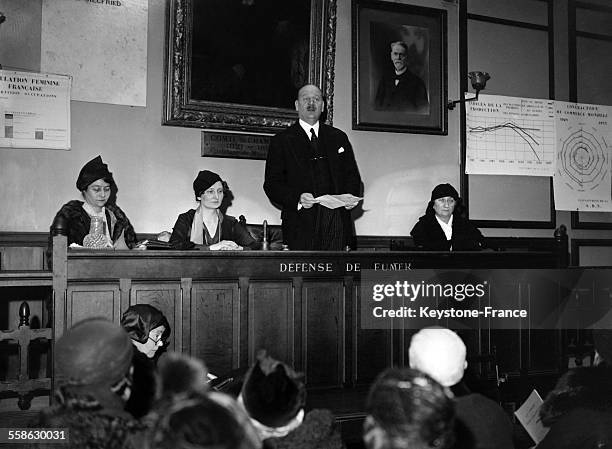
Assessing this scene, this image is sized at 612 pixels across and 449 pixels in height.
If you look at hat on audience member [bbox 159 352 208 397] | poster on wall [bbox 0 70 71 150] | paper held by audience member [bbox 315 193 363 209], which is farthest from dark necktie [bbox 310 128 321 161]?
hat on audience member [bbox 159 352 208 397]

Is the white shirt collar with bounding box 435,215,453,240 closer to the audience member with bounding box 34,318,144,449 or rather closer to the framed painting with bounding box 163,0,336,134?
the framed painting with bounding box 163,0,336,134

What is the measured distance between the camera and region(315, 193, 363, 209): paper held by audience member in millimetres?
4566

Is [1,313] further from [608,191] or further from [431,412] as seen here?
[608,191]

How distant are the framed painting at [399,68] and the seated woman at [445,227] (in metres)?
1.17

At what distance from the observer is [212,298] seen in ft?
12.6

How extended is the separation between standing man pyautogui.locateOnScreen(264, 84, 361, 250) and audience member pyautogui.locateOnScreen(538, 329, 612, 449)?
10.1 feet

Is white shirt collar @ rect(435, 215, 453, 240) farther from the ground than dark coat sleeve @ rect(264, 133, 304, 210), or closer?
closer

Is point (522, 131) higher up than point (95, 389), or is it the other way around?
point (522, 131)

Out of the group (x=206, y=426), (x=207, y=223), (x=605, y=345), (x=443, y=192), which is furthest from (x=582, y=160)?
(x=206, y=426)

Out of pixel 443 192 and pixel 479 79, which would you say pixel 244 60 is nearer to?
pixel 443 192

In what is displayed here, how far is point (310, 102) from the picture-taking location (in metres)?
5.02

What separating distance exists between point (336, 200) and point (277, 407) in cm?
368

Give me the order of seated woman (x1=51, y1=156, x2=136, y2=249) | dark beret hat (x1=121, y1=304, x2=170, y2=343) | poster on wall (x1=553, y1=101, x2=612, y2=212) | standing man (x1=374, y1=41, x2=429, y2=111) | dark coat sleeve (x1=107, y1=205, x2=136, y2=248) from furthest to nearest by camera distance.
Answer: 1. poster on wall (x1=553, y1=101, x2=612, y2=212)
2. standing man (x1=374, y1=41, x2=429, y2=111)
3. dark coat sleeve (x1=107, y1=205, x2=136, y2=248)
4. seated woman (x1=51, y1=156, x2=136, y2=249)
5. dark beret hat (x1=121, y1=304, x2=170, y2=343)

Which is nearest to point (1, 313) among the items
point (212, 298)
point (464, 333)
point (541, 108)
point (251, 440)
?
point (212, 298)
